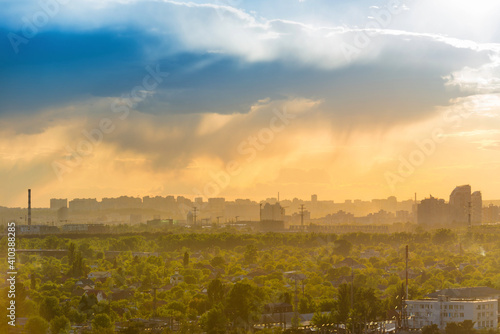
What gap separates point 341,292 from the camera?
31156 mm

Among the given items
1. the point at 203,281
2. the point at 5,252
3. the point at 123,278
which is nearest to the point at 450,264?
the point at 203,281

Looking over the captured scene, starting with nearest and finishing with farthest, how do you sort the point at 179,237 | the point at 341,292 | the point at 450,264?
the point at 341,292, the point at 450,264, the point at 179,237

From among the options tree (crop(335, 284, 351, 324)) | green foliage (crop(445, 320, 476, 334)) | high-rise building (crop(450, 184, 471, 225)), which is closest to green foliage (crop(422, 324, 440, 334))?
green foliage (crop(445, 320, 476, 334))

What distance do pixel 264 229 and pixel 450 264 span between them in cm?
7038

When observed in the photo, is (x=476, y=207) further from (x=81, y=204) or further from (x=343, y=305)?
(x=343, y=305)

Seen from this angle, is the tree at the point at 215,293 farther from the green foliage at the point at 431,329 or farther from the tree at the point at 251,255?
the tree at the point at 251,255

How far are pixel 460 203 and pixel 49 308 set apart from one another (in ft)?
383

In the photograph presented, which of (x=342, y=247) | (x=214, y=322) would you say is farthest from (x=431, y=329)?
(x=342, y=247)

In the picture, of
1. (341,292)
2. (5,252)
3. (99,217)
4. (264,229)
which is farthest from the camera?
(99,217)

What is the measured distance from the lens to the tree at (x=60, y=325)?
25.0 m

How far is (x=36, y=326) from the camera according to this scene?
24469 millimetres

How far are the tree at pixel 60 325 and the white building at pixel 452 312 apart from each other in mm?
14272

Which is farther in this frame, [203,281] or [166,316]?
[203,281]

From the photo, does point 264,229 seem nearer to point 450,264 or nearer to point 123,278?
point 450,264
